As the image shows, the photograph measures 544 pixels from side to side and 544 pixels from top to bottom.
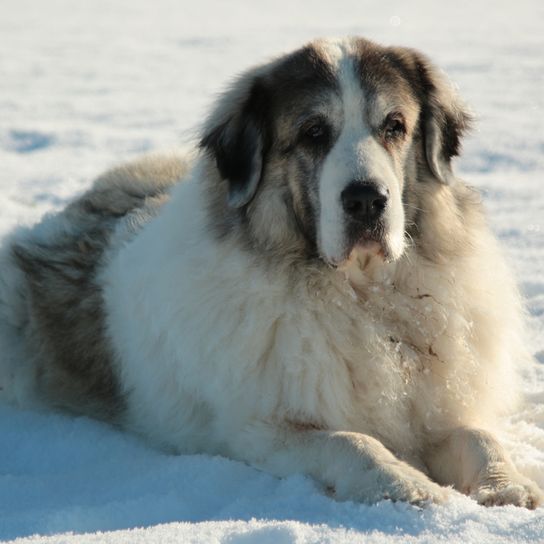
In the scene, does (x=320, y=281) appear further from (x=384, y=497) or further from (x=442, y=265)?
(x=384, y=497)

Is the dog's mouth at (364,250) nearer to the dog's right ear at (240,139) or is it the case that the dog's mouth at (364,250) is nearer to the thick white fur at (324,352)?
the thick white fur at (324,352)

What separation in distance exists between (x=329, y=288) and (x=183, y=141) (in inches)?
45.1

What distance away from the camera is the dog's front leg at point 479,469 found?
3.30 meters

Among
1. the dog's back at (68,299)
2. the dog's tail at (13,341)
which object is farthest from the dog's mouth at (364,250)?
the dog's tail at (13,341)

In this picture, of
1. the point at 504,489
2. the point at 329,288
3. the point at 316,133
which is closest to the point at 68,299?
the point at 329,288

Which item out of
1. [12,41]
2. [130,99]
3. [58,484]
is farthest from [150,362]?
[12,41]

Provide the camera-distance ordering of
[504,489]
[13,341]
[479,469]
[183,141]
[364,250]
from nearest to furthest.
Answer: [504,489]
[479,469]
[364,250]
[183,141]
[13,341]

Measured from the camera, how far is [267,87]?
3.99 meters

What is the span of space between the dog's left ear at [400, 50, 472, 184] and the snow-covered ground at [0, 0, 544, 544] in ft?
1.64

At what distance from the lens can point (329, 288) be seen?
3869 millimetres

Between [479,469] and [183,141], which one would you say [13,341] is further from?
[479,469]

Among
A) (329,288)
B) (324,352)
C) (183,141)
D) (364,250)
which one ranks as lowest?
(324,352)

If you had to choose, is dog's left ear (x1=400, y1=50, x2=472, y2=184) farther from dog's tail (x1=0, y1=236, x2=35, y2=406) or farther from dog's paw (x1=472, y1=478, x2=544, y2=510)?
dog's tail (x1=0, y1=236, x2=35, y2=406)

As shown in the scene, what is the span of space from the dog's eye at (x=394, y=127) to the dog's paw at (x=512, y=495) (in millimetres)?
1272
